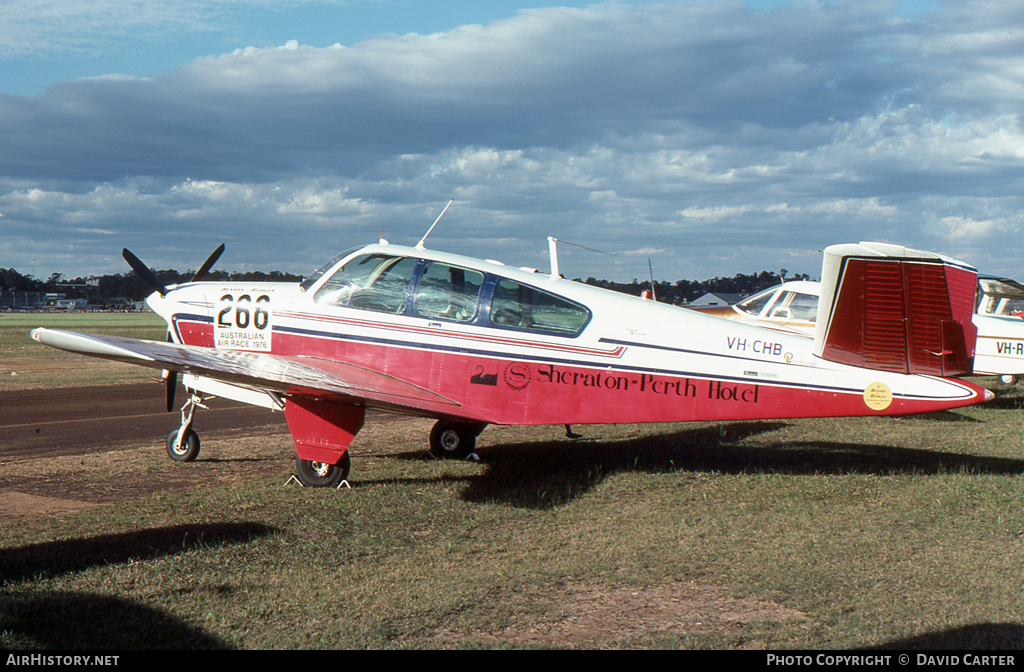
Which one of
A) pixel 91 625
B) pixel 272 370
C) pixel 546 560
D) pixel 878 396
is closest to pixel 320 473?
pixel 272 370

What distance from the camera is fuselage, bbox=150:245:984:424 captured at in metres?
7.27

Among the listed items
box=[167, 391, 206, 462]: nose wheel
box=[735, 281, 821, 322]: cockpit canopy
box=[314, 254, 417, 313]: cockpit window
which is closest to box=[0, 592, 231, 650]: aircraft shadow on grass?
box=[314, 254, 417, 313]: cockpit window

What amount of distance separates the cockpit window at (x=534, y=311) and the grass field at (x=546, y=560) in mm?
1710

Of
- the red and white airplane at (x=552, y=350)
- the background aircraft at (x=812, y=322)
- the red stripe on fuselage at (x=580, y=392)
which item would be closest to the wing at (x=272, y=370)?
the red and white airplane at (x=552, y=350)

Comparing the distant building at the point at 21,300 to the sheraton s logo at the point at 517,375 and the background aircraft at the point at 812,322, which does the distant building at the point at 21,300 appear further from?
the sheraton s logo at the point at 517,375

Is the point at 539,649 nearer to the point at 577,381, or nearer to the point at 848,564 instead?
the point at 848,564

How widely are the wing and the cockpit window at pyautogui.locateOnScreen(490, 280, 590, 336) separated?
3.47 feet

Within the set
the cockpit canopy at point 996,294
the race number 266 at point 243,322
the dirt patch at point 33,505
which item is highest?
the cockpit canopy at point 996,294

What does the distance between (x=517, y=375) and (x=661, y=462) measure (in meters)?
2.70

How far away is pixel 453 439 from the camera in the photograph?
→ 9.64 m

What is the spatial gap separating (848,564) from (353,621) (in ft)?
11.4

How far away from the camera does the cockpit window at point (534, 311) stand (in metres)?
7.52

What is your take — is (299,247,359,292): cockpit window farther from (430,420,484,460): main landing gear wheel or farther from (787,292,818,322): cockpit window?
(787,292,818,322): cockpit window

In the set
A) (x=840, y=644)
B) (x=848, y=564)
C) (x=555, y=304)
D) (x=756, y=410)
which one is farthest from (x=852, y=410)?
(x=840, y=644)
